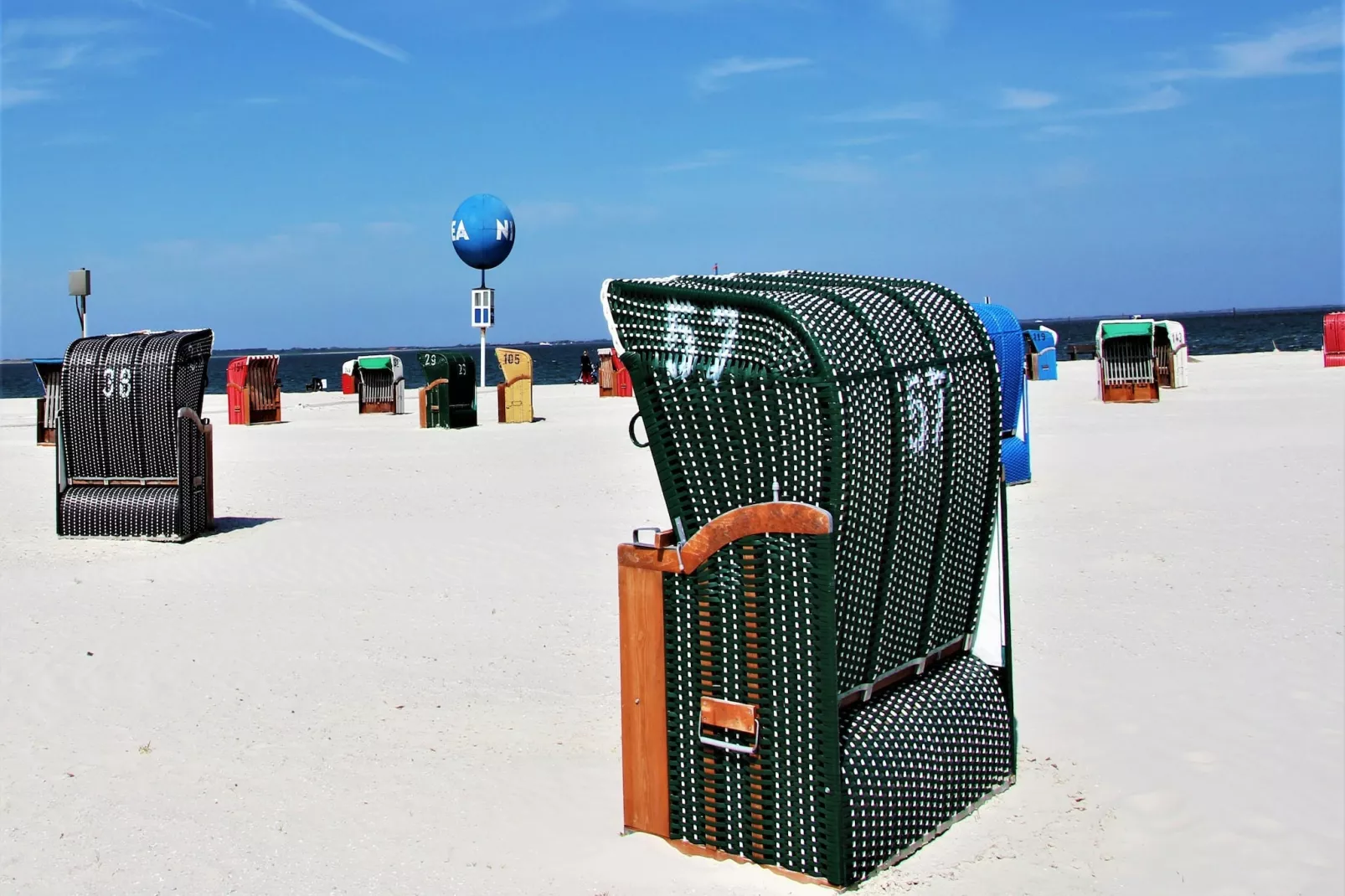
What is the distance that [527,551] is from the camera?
33.1ft

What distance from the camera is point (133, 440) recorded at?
1120 cm

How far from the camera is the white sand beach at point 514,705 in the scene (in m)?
4.25

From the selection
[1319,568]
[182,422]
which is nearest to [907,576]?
[1319,568]

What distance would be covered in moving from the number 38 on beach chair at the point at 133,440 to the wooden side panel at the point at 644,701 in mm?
7780

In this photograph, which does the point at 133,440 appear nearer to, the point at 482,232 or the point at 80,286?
the point at 80,286

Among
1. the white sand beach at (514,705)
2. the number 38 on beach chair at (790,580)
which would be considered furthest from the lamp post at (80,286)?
the number 38 on beach chair at (790,580)

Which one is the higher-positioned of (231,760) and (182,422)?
(182,422)

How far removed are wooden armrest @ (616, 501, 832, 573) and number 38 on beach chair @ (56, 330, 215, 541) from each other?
309 inches

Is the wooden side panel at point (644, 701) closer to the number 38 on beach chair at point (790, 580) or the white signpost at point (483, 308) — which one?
the number 38 on beach chair at point (790, 580)

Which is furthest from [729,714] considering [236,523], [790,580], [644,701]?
[236,523]

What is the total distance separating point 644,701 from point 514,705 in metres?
1.94

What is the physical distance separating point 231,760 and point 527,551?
481 centimetres

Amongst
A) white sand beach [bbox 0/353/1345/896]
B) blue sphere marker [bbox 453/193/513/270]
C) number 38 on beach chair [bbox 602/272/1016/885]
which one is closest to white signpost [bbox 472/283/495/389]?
blue sphere marker [bbox 453/193/513/270]

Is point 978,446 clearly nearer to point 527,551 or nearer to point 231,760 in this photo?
point 231,760
